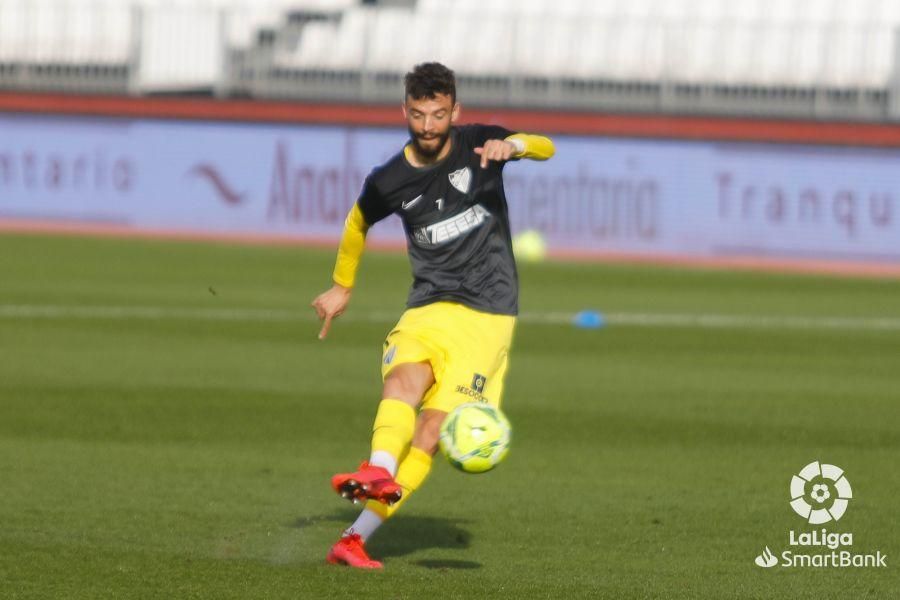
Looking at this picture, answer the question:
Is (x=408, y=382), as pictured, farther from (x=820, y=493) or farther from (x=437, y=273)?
(x=820, y=493)

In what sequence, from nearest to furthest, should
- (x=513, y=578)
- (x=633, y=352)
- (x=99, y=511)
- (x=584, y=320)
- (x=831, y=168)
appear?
1. (x=513, y=578)
2. (x=99, y=511)
3. (x=633, y=352)
4. (x=584, y=320)
5. (x=831, y=168)

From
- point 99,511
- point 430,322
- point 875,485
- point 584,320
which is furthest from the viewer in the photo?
point 584,320

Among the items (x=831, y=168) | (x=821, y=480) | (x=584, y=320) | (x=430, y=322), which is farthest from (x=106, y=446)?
(x=831, y=168)

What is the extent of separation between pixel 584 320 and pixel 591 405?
17.3ft

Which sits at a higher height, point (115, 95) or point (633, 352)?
point (115, 95)

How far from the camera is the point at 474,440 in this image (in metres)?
6.36

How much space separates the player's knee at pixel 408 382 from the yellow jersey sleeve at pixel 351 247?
1.90 ft

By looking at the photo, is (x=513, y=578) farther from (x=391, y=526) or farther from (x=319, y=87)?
(x=319, y=87)

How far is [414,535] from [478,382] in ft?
3.28

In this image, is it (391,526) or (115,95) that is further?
(115,95)

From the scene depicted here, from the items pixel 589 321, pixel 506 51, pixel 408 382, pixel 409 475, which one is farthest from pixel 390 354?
pixel 506 51

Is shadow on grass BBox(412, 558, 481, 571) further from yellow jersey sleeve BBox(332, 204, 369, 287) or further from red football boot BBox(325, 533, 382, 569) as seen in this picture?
yellow jersey sleeve BBox(332, 204, 369, 287)

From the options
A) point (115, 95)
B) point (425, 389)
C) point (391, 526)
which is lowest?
point (391, 526)

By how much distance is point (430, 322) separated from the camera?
6887mm
